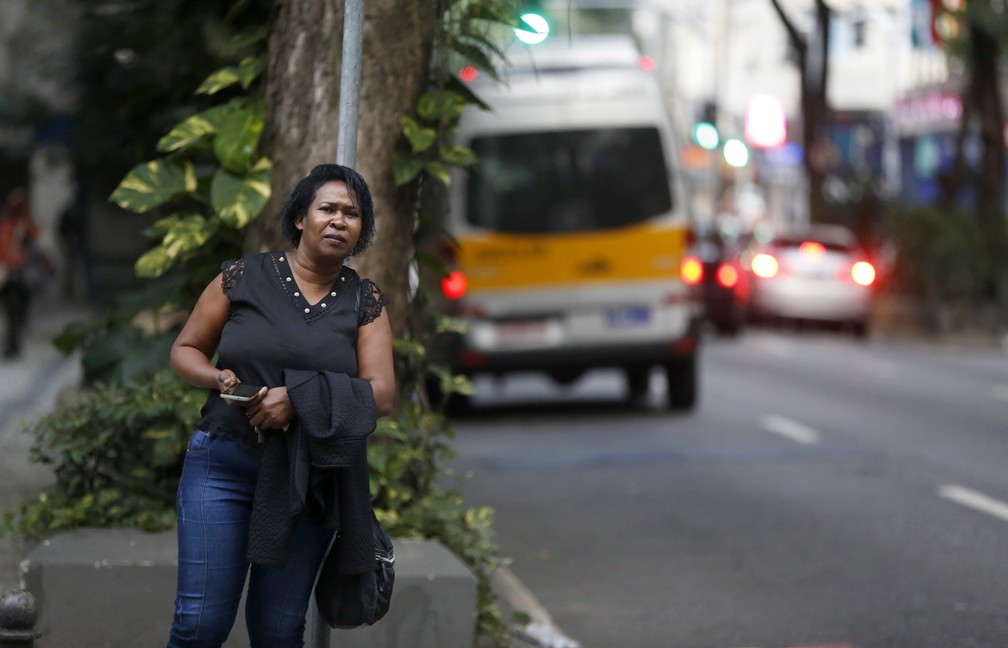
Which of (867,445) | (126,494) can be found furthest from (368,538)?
(867,445)

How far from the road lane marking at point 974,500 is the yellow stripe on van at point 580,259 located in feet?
13.6

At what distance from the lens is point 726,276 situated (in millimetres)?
27531

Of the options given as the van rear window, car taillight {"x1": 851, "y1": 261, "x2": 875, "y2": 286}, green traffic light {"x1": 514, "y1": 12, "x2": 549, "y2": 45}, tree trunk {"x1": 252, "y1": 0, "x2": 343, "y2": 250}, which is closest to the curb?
tree trunk {"x1": 252, "y1": 0, "x2": 343, "y2": 250}

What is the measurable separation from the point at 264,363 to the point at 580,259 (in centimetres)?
1057

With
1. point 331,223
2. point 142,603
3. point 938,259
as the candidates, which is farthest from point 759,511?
point 938,259

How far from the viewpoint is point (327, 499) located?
4.50 metres

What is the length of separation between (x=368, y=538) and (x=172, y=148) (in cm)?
276

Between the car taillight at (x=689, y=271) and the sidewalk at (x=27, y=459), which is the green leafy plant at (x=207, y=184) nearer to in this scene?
the sidewalk at (x=27, y=459)

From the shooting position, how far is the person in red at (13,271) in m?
18.7

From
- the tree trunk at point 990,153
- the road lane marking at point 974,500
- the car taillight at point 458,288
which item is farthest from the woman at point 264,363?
the tree trunk at point 990,153

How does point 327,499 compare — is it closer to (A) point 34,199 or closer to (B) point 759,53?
(A) point 34,199

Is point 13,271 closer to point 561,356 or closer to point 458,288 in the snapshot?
point 458,288

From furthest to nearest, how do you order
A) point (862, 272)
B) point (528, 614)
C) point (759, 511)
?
1. point (862, 272)
2. point (759, 511)
3. point (528, 614)

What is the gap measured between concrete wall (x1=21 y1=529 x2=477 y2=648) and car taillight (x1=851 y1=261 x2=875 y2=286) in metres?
22.1
